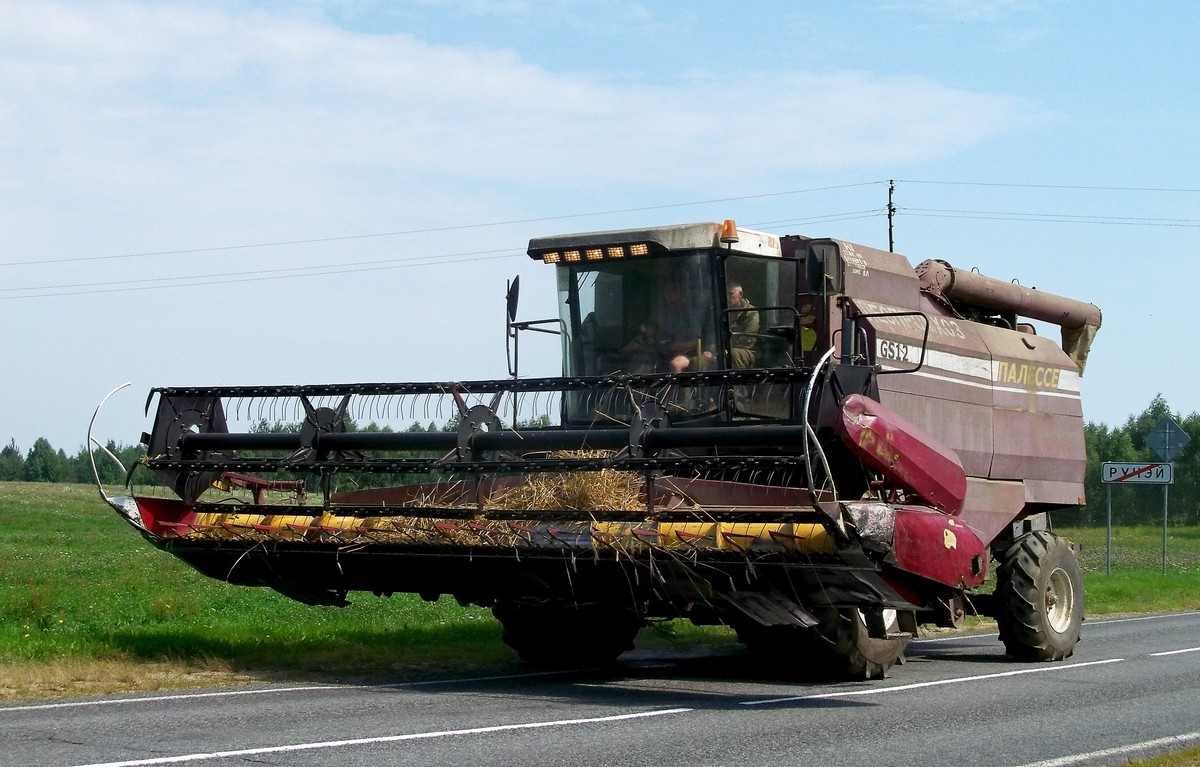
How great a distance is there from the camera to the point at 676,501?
9633 mm

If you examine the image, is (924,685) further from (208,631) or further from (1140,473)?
(1140,473)

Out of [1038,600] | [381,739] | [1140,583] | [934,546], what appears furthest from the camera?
[1140,583]

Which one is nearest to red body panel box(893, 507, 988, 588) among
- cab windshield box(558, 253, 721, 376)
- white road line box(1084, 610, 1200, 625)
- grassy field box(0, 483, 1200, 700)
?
cab windshield box(558, 253, 721, 376)

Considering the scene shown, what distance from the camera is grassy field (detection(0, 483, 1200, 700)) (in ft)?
35.6

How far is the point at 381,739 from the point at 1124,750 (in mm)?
4250

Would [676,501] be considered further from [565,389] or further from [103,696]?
[103,696]

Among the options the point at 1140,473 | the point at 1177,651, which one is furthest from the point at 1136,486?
the point at 1177,651

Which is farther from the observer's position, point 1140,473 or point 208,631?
point 1140,473

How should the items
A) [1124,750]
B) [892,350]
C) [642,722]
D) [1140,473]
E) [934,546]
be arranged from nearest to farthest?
[1124,750]
[642,722]
[934,546]
[892,350]
[1140,473]

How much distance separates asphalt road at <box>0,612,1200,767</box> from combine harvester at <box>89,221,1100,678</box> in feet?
2.00

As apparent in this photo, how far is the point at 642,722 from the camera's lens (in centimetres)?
836

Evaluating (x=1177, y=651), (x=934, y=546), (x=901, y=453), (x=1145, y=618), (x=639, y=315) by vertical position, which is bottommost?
(x=1145, y=618)

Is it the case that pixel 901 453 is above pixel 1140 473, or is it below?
above

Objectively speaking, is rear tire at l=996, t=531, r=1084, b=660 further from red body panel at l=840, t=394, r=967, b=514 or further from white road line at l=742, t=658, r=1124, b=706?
red body panel at l=840, t=394, r=967, b=514
